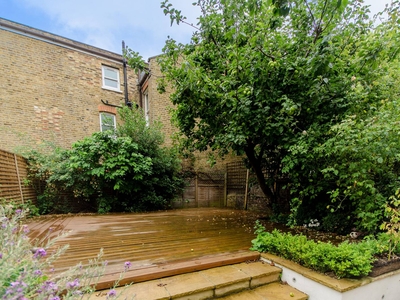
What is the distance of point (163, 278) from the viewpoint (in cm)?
193

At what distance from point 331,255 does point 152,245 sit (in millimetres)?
2217

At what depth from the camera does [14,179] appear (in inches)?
179

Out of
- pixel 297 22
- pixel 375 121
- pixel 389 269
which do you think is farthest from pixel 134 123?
pixel 389 269

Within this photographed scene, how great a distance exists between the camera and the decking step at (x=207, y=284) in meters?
1.68

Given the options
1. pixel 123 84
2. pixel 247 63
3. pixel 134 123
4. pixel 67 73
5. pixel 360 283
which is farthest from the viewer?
pixel 123 84

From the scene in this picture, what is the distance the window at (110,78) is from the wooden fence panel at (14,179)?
508 cm

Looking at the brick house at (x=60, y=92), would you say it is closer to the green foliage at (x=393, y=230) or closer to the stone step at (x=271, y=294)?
the stone step at (x=271, y=294)

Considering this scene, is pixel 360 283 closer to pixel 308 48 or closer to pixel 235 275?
pixel 235 275

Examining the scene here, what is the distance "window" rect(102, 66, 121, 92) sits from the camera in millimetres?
8969

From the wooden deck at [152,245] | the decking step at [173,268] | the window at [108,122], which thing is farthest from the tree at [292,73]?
the window at [108,122]

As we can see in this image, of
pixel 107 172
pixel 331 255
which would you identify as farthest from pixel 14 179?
pixel 331 255

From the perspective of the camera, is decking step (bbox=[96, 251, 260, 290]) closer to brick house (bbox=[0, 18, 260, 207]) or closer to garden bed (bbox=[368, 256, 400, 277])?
garden bed (bbox=[368, 256, 400, 277])

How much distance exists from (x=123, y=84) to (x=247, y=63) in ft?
25.5

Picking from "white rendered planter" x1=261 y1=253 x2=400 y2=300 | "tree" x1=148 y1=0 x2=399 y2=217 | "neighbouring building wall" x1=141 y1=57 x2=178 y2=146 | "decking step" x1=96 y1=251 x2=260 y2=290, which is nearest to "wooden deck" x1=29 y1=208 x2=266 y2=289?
"decking step" x1=96 y1=251 x2=260 y2=290
